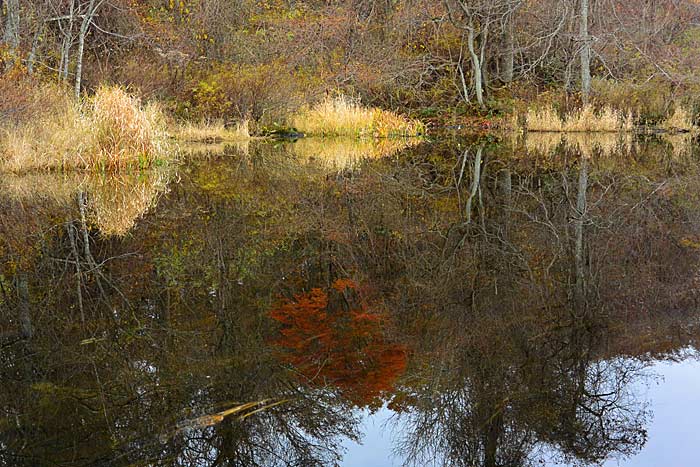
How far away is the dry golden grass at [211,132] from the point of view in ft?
66.0

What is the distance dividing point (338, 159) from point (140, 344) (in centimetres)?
993

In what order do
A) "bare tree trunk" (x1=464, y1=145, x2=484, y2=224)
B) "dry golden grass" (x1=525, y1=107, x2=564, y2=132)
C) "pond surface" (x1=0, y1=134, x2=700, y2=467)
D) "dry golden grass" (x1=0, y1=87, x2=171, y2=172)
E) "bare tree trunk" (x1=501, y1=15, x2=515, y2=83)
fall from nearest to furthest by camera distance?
"pond surface" (x1=0, y1=134, x2=700, y2=467), "bare tree trunk" (x1=464, y1=145, x2=484, y2=224), "dry golden grass" (x1=0, y1=87, x2=171, y2=172), "dry golden grass" (x1=525, y1=107, x2=564, y2=132), "bare tree trunk" (x1=501, y1=15, x2=515, y2=83)

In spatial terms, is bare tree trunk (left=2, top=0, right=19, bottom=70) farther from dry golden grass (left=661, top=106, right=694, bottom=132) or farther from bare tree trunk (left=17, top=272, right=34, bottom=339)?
dry golden grass (left=661, top=106, right=694, bottom=132)

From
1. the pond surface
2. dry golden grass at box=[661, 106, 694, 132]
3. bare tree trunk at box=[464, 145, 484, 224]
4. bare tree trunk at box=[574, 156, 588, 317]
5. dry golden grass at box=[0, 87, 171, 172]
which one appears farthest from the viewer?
dry golden grass at box=[661, 106, 694, 132]

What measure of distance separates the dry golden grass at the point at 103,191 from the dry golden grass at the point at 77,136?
33 centimetres

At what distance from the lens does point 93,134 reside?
33.5 feet

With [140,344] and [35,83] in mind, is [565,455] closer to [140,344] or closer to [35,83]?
[140,344]

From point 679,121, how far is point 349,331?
20872 millimetres

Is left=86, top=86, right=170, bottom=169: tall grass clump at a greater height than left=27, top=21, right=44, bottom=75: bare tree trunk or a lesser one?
lesser

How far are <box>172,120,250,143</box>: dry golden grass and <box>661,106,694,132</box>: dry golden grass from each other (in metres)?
13.0

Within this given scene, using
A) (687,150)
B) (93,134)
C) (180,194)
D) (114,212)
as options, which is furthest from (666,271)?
(687,150)

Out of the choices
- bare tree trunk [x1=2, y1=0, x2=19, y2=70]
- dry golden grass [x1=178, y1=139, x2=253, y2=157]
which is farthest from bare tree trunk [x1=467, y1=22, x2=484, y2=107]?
bare tree trunk [x1=2, y1=0, x2=19, y2=70]

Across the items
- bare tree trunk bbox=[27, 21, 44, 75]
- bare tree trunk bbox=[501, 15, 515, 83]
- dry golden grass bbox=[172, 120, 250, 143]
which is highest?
bare tree trunk bbox=[501, 15, 515, 83]

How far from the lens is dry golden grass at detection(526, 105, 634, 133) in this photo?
20953 millimetres
